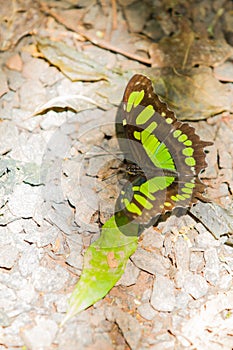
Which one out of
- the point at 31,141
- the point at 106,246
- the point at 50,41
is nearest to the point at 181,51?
the point at 50,41

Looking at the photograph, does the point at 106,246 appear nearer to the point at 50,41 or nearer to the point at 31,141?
the point at 31,141

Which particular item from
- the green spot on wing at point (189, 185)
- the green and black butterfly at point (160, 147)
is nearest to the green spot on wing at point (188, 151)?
the green and black butterfly at point (160, 147)

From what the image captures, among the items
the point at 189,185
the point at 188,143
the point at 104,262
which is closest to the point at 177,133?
the point at 188,143

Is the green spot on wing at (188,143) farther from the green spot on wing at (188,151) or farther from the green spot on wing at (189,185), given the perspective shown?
the green spot on wing at (189,185)

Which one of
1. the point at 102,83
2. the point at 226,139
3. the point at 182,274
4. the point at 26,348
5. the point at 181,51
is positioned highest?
the point at 181,51

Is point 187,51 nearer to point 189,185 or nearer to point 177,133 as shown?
point 177,133
